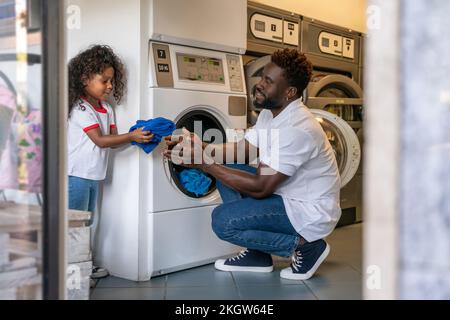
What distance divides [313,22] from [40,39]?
111 inches

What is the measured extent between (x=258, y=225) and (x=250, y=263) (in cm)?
26

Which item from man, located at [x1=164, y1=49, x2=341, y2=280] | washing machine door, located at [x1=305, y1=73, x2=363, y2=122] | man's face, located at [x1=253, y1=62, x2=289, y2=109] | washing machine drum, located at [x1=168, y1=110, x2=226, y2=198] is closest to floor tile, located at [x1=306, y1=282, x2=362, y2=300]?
man, located at [x1=164, y1=49, x2=341, y2=280]

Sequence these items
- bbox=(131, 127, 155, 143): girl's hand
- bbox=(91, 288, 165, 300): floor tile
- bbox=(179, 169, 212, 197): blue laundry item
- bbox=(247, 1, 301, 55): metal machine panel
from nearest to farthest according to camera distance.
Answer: bbox=(91, 288, 165, 300): floor tile < bbox=(131, 127, 155, 143): girl's hand < bbox=(179, 169, 212, 197): blue laundry item < bbox=(247, 1, 301, 55): metal machine panel

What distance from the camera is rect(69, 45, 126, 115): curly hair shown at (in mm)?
2400

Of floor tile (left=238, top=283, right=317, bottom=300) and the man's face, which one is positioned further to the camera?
the man's face

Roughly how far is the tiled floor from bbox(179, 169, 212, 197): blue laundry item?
1.34 ft

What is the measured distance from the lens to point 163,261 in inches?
99.1

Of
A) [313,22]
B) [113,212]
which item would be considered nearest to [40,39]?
[113,212]

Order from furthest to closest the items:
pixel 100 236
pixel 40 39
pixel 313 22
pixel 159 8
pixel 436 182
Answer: pixel 313 22 < pixel 100 236 < pixel 159 8 < pixel 40 39 < pixel 436 182

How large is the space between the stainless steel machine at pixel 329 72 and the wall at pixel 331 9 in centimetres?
17

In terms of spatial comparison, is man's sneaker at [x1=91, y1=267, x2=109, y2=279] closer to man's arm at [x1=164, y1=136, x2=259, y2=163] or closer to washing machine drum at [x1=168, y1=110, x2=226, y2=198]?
washing machine drum at [x1=168, y1=110, x2=226, y2=198]

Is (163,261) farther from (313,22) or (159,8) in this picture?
(313,22)

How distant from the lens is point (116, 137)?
237 centimetres

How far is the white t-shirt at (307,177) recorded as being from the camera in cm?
240
